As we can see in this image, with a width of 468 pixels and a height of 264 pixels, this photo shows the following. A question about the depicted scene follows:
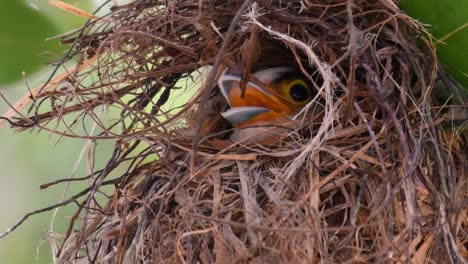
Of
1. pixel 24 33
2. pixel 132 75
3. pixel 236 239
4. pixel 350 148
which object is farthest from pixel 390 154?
pixel 24 33

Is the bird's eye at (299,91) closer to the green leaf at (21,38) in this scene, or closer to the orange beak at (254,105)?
the orange beak at (254,105)

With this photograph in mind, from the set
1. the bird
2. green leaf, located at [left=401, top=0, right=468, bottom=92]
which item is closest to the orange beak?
the bird

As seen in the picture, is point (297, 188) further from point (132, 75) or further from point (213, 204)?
point (132, 75)

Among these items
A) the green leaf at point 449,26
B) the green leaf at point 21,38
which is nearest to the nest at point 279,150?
the green leaf at point 449,26

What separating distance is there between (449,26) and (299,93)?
0.26 meters

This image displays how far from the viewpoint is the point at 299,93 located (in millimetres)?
1010

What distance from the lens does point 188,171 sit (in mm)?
843

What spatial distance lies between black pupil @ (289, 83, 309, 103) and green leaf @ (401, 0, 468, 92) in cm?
21

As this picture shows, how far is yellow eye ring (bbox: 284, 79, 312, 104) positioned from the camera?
3.30ft

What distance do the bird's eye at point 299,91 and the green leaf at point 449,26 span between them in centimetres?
21

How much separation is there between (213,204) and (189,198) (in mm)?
30

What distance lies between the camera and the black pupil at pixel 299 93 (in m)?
1.01

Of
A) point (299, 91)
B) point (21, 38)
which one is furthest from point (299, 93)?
point (21, 38)

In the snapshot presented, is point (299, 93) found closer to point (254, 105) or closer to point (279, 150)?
point (254, 105)
